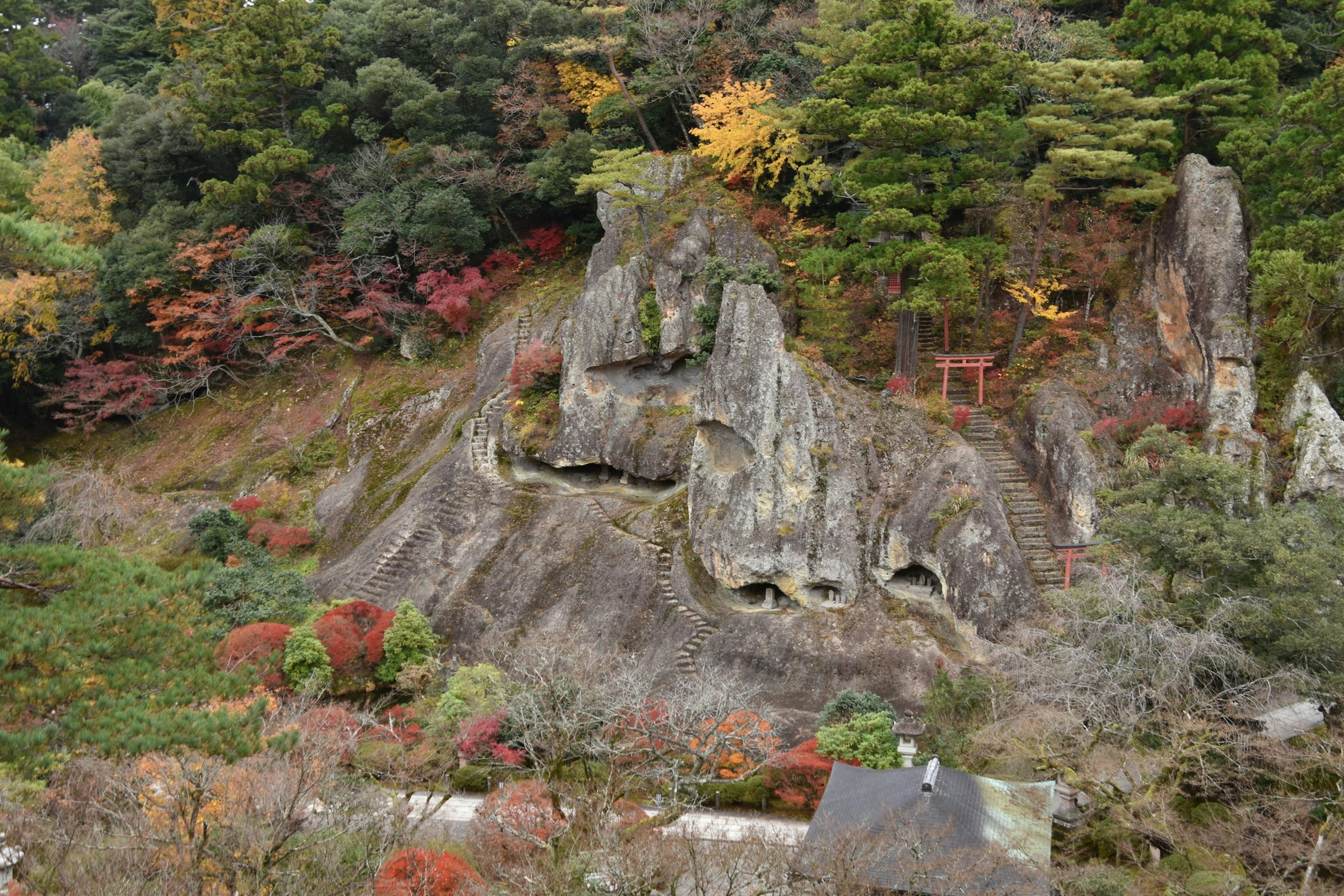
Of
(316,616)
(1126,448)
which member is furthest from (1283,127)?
(316,616)

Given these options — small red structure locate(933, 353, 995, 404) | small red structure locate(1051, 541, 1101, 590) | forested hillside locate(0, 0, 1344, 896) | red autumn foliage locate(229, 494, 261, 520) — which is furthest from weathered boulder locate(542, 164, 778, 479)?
small red structure locate(1051, 541, 1101, 590)

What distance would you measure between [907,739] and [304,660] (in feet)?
43.6

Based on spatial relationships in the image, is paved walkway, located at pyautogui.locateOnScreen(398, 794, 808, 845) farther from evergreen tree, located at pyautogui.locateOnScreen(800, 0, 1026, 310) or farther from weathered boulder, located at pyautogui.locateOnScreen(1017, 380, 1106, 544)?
evergreen tree, located at pyautogui.locateOnScreen(800, 0, 1026, 310)

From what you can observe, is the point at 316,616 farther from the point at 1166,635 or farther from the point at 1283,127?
the point at 1283,127

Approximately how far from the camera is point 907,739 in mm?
19391

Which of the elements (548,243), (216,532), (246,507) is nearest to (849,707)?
(216,532)

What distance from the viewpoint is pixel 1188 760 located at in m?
A: 15.8

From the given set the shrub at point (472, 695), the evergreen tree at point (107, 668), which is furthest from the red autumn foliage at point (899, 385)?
the evergreen tree at point (107, 668)

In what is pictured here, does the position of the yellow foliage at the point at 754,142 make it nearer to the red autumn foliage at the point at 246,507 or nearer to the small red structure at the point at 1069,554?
the small red structure at the point at 1069,554

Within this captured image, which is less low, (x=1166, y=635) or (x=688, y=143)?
(x=688, y=143)

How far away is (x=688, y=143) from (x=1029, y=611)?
18674 mm

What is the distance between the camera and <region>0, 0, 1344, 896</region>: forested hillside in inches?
532

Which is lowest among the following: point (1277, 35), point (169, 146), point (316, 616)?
point (316, 616)

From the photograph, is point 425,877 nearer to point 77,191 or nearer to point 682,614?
point 682,614
